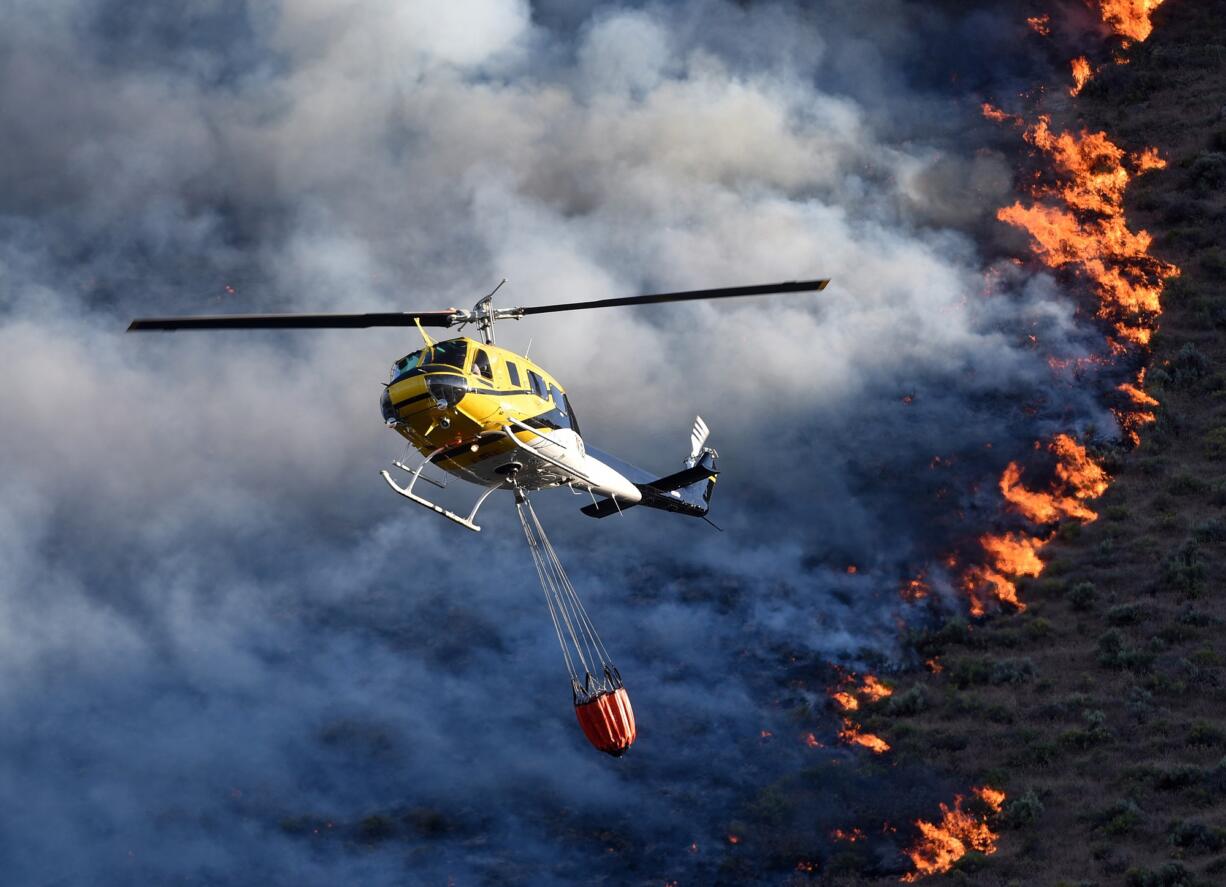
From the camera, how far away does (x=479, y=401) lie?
31141 mm

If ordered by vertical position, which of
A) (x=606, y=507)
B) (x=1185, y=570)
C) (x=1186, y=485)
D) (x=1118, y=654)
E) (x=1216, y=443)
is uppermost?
(x=1216, y=443)

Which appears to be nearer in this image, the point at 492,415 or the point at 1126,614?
the point at 492,415

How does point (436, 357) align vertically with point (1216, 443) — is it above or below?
below

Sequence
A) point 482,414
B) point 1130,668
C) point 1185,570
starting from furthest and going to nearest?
point 1185,570 → point 1130,668 → point 482,414

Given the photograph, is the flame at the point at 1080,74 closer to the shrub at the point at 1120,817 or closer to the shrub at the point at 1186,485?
the shrub at the point at 1186,485

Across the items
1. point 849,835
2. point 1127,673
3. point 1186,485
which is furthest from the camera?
point 1186,485

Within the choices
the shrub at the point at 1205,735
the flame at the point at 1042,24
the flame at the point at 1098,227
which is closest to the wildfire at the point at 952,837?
the shrub at the point at 1205,735

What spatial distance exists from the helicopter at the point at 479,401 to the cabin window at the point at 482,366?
0.02 m

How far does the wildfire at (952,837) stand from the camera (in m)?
49.9

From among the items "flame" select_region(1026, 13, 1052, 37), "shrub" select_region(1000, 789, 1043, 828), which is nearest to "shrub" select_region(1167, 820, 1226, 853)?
"shrub" select_region(1000, 789, 1043, 828)

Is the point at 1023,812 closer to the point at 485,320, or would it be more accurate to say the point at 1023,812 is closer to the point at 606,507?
the point at 606,507

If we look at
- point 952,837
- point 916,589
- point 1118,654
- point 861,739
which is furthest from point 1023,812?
point 916,589

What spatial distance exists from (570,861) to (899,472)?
29883 mm

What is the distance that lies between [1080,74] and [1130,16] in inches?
266
